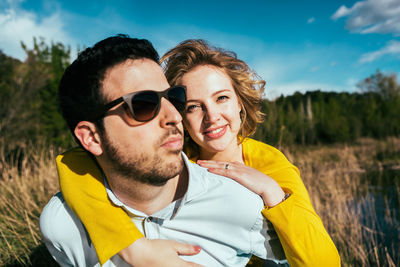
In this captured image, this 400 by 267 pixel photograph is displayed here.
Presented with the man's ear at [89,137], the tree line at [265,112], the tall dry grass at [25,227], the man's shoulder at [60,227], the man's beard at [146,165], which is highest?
the tree line at [265,112]

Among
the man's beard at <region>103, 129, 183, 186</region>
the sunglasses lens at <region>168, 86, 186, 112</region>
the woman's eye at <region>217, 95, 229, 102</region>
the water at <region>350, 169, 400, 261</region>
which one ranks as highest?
the woman's eye at <region>217, 95, 229, 102</region>

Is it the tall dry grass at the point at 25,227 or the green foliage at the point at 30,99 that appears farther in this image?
the green foliage at the point at 30,99

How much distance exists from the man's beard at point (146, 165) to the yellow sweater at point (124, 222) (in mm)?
229

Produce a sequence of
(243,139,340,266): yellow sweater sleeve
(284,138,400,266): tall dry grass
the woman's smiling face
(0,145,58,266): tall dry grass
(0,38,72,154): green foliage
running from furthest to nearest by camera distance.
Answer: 1. (0,38,72,154): green foliage
2. (284,138,400,266): tall dry grass
3. (0,145,58,266): tall dry grass
4. the woman's smiling face
5. (243,139,340,266): yellow sweater sleeve

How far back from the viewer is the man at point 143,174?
61.6 inches

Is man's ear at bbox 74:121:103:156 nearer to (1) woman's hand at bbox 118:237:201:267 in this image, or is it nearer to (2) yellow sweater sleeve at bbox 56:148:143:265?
(2) yellow sweater sleeve at bbox 56:148:143:265

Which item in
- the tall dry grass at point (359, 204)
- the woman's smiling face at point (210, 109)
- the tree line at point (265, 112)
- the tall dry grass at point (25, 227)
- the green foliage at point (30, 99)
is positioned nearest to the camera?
the woman's smiling face at point (210, 109)

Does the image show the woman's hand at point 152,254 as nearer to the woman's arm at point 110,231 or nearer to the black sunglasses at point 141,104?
the woman's arm at point 110,231

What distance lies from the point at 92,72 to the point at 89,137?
0.40 metres

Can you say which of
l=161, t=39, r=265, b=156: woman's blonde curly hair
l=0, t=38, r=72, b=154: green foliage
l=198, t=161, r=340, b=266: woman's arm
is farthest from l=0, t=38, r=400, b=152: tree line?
l=198, t=161, r=340, b=266: woman's arm

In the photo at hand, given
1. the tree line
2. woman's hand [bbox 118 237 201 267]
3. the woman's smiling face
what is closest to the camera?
woman's hand [bbox 118 237 201 267]

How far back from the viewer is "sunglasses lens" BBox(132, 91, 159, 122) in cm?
153

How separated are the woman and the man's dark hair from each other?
0.45 meters

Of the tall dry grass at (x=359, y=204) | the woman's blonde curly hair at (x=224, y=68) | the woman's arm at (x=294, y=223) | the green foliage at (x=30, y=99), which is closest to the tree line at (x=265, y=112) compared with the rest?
the green foliage at (x=30, y=99)
